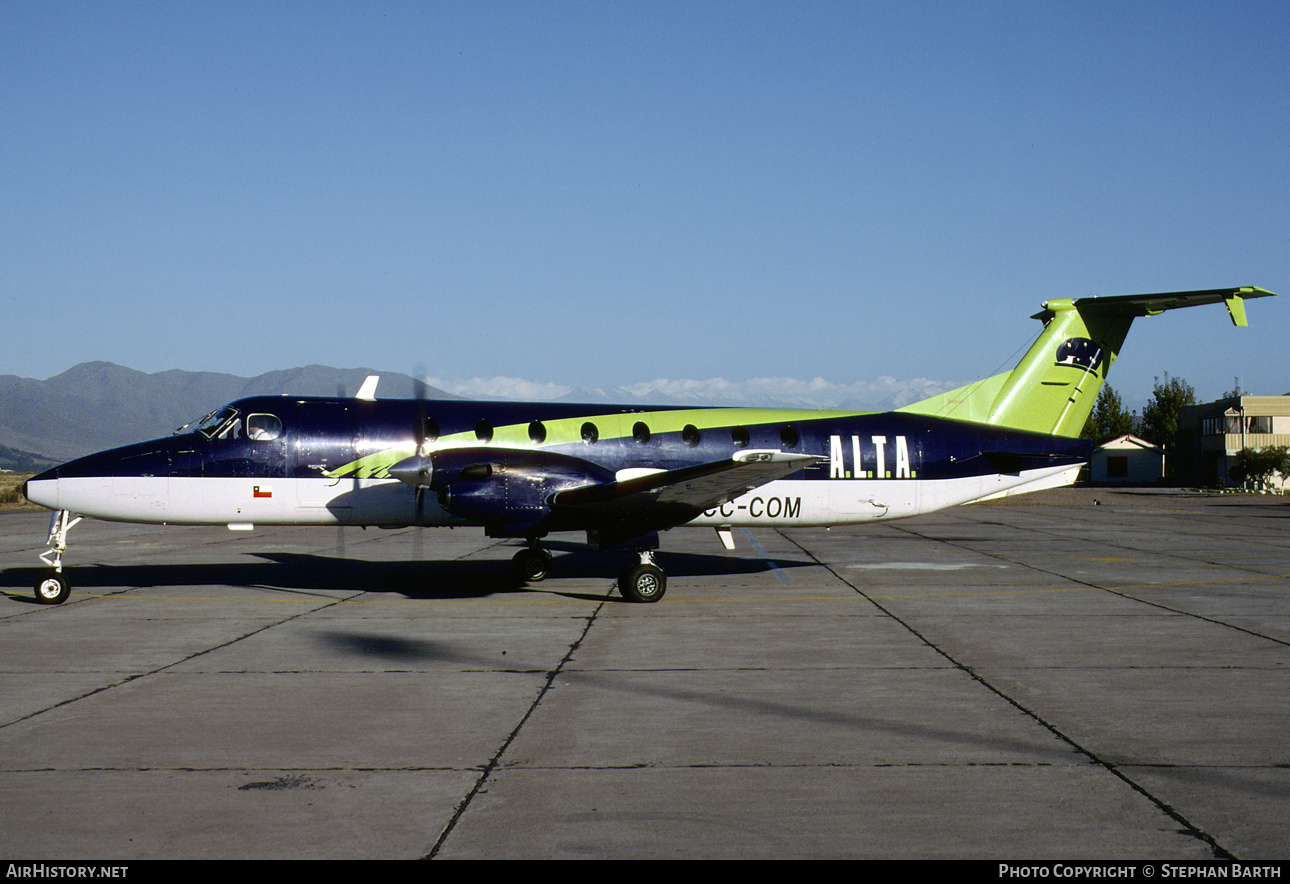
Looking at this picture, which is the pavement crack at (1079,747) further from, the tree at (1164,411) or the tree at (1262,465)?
the tree at (1164,411)

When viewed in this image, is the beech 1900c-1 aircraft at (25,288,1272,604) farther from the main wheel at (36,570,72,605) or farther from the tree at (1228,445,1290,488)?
the tree at (1228,445,1290,488)

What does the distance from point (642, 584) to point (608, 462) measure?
2577mm

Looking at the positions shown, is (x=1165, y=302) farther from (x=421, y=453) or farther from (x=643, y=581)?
(x=421, y=453)

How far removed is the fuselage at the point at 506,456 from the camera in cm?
1516

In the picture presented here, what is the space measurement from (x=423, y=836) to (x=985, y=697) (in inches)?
215

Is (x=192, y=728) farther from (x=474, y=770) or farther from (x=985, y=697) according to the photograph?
(x=985, y=697)

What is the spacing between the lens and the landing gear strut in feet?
49.2

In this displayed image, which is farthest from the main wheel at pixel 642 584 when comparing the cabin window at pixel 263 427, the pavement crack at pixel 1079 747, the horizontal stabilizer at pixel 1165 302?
the horizontal stabilizer at pixel 1165 302

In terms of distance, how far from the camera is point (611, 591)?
53.9ft

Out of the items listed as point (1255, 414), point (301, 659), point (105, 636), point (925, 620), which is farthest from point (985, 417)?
point (1255, 414)

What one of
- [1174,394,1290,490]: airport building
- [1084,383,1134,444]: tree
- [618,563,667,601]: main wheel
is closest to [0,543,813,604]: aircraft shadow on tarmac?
[618,563,667,601]: main wheel

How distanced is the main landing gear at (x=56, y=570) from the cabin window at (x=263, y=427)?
280 centimetres

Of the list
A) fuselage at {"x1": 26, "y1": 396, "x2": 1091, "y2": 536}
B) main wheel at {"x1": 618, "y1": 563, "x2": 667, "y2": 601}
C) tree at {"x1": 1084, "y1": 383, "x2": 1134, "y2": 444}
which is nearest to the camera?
main wheel at {"x1": 618, "y1": 563, "x2": 667, "y2": 601}

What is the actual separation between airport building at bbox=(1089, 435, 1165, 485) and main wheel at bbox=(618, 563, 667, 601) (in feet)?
289
